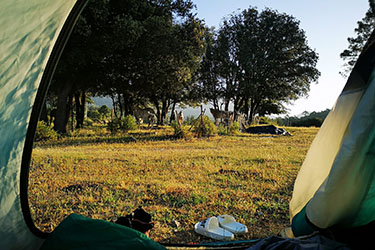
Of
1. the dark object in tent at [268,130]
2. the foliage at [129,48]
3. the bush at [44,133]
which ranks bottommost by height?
the bush at [44,133]

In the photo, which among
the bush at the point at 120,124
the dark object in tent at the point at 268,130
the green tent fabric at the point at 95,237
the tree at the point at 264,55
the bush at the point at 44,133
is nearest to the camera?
the green tent fabric at the point at 95,237

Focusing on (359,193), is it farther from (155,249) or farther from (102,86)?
(102,86)

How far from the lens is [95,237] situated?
4.34ft

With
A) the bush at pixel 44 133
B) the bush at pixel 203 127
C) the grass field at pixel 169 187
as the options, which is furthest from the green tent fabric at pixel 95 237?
the bush at pixel 203 127

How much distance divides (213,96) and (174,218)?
17129 mm

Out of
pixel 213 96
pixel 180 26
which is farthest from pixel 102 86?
pixel 213 96

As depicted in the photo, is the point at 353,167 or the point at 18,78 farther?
the point at 18,78

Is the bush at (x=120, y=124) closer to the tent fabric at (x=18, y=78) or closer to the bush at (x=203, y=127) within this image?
the bush at (x=203, y=127)

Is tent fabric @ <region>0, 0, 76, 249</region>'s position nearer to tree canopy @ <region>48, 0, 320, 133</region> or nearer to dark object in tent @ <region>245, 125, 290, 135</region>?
tree canopy @ <region>48, 0, 320, 133</region>

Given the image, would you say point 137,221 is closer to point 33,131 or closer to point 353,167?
point 33,131

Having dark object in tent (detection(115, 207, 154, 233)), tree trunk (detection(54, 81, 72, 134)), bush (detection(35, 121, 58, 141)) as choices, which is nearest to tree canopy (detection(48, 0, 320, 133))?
tree trunk (detection(54, 81, 72, 134))

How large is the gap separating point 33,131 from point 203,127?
6.35m

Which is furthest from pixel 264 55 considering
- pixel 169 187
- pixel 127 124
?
pixel 169 187

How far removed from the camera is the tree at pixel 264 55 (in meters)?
16.6
